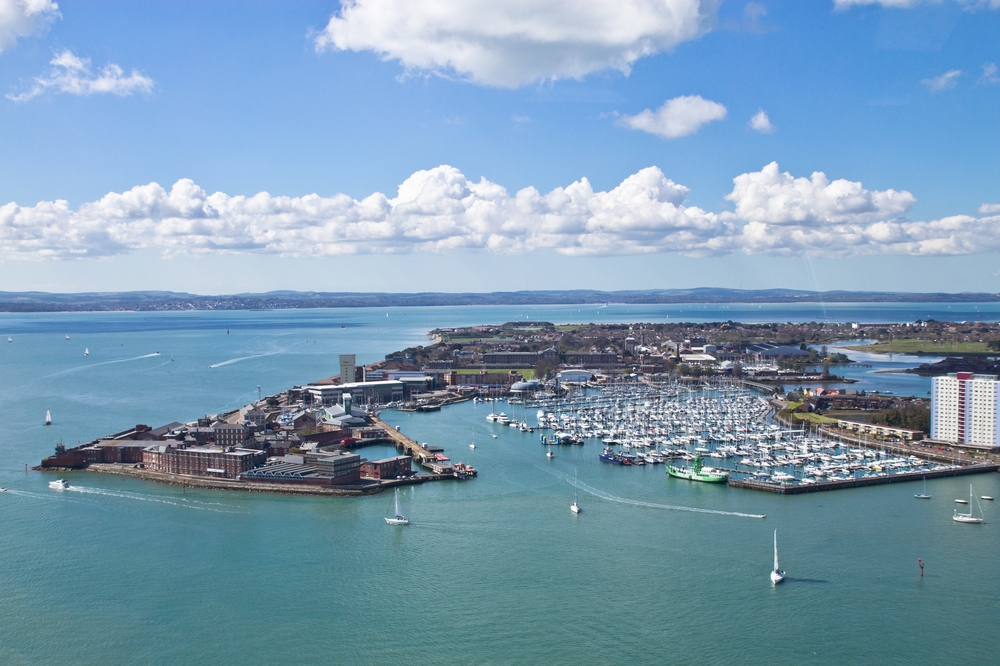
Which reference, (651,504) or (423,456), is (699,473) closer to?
(651,504)

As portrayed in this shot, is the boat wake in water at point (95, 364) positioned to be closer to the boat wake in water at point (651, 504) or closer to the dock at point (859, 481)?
the boat wake in water at point (651, 504)

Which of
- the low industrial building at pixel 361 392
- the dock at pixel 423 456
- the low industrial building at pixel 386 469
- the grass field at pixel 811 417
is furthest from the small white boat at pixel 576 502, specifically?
the low industrial building at pixel 361 392

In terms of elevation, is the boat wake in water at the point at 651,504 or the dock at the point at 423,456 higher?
the dock at the point at 423,456

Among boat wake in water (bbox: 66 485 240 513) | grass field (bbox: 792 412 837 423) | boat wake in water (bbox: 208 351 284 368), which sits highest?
boat wake in water (bbox: 208 351 284 368)

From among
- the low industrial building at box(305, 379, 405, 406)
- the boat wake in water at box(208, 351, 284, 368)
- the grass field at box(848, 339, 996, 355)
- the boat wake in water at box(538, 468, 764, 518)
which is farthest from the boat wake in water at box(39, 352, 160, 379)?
the grass field at box(848, 339, 996, 355)

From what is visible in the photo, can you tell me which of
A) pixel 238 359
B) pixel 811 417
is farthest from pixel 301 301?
pixel 811 417

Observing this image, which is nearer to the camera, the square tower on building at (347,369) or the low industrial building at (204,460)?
the low industrial building at (204,460)

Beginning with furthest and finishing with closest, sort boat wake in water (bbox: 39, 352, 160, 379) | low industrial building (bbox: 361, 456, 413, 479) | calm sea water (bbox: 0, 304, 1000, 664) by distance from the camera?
boat wake in water (bbox: 39, 352, 160, 379) → low industrial building (bbox: 361, 456, 413, 479) → calm sea water (bbox: 0, 304, 1000, 664)

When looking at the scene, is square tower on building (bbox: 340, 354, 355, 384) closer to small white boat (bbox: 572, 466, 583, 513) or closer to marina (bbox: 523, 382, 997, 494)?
marina (bbox: 523, 382, 997, 494)
